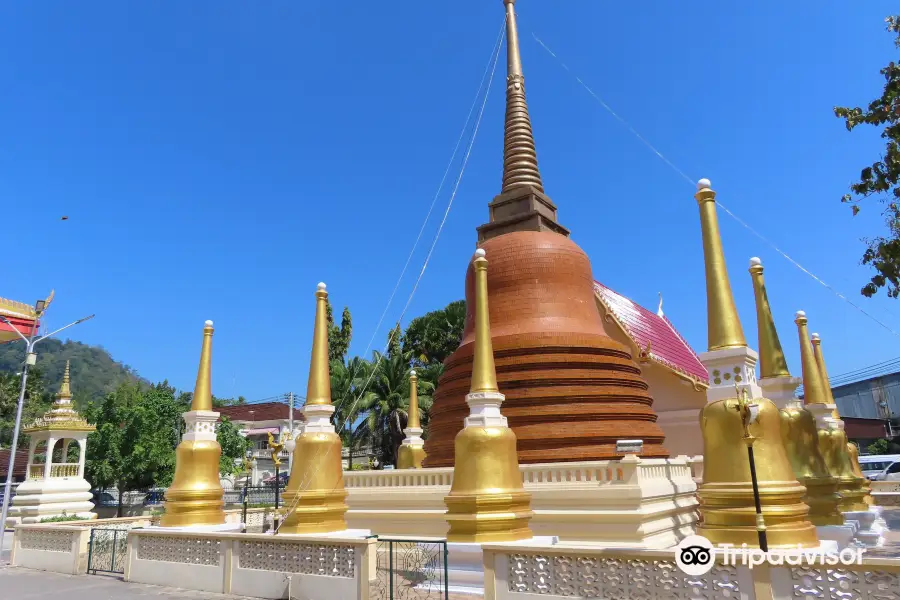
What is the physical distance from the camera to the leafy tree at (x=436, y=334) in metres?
47.9

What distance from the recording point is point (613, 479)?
13195mm

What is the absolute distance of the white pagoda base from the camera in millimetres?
24067

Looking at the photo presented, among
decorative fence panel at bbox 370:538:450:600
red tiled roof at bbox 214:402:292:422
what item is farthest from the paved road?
red tiled roof at bbox 214:402:292:422

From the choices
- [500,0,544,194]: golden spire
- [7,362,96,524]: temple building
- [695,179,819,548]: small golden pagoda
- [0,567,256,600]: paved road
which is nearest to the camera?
[695,179,819,548]: small golden pagoda

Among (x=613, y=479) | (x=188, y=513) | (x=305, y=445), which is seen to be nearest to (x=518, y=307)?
(x=613, y=479)

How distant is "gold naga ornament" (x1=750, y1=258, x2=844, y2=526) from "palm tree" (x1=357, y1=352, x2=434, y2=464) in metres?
25.3

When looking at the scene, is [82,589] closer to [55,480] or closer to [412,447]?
[412,447]

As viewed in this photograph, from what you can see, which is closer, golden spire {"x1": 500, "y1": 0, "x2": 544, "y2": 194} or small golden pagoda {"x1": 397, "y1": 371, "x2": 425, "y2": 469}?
golden spire {"x1": 500, "y1": 0, "x2": 544, "y2": 194}

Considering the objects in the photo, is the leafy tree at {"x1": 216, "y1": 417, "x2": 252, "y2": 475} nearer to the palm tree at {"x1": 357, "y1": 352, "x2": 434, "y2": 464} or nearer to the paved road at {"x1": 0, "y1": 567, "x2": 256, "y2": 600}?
the palm tree at {"x1": 357, "y1": 352, "x2": 434, "y2": 464}

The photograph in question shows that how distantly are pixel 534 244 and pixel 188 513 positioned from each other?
40.6ft

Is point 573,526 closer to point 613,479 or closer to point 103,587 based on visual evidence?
point 613,479

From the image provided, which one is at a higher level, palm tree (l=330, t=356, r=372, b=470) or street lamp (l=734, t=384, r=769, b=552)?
palm tree (l=330, t=356, r=372, b=470)

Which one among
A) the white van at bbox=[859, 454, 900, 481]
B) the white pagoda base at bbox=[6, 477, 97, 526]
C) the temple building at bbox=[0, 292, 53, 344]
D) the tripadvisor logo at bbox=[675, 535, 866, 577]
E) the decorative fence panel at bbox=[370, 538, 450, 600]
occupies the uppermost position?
the temple building at bbox=[0, 292, 53, 344]

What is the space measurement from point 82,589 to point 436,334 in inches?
1450
